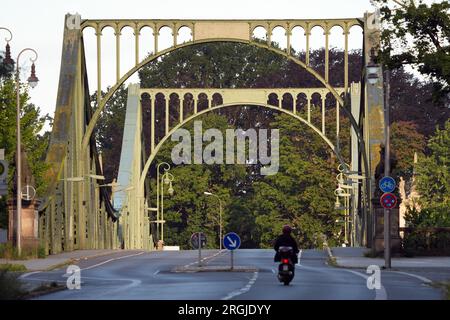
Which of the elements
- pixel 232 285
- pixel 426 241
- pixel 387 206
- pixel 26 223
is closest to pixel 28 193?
pixel 26 223

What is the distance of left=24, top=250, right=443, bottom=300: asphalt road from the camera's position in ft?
97.5

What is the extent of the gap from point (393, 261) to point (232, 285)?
20085mm

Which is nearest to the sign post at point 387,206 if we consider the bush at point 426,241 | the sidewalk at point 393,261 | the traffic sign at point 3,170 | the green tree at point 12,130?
the sidewalk at point 393,261

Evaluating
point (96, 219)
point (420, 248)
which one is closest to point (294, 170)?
point (96, 219)

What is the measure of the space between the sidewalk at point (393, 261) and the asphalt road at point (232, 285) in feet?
4.09

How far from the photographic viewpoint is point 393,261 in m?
54.0

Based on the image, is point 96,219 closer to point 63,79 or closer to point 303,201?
point 63,79

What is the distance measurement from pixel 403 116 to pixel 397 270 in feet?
256

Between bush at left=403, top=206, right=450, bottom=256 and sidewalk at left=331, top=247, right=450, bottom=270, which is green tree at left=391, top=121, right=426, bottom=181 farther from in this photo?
bush at left=403, top=206, right=450, bottom=256

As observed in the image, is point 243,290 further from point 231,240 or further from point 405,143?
point 405,143

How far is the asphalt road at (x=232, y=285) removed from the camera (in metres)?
29.7

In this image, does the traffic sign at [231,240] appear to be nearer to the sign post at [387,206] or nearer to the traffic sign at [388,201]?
the sign post at [387,206]

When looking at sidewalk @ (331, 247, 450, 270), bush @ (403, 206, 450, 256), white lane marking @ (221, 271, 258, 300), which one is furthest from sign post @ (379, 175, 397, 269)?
bush @ (403, 206, 450, 256)

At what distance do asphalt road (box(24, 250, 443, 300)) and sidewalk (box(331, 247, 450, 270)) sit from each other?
1.25 metres
